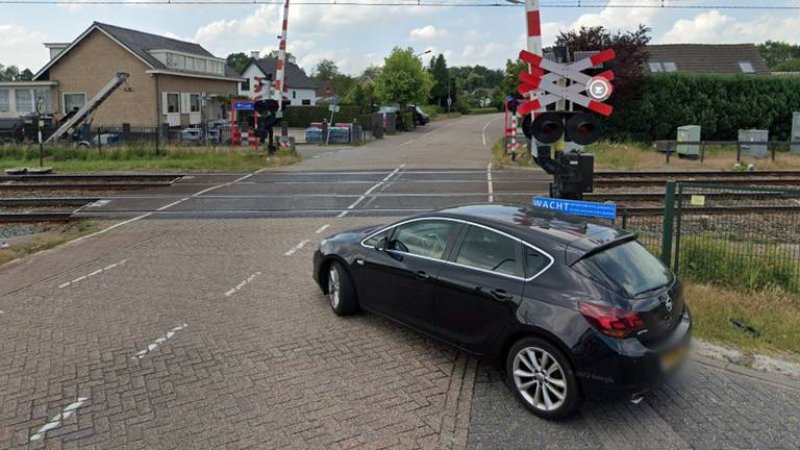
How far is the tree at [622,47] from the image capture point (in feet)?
93.6

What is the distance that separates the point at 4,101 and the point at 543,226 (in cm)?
4872

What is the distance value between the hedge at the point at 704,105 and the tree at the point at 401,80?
28103 millimetres

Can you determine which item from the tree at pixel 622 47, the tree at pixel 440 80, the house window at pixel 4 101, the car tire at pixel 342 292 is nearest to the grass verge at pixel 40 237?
the car tire at pixel 342 292

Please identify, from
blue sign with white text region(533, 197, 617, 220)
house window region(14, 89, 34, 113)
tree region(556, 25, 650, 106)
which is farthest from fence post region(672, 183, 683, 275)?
house window region(14, 89, 34, 113)

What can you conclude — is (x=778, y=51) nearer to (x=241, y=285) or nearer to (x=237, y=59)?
(x=237, y=59)

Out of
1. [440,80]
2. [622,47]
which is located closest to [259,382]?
[622,47]

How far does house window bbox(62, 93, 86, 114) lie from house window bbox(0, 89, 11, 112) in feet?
14.3

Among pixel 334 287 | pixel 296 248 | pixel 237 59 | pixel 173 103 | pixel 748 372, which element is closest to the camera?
pixel 748 372

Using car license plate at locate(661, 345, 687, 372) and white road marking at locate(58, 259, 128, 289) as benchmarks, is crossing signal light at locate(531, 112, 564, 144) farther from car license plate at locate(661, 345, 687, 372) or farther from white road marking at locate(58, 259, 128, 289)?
white road marking at locate(58, 259, 128, 289)

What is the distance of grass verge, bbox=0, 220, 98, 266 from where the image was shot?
34.4ft

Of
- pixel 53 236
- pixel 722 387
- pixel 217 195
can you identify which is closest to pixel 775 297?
pixel 722 387

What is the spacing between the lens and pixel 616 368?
4.04 meters

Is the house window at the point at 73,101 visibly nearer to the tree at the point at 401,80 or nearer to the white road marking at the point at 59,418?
the tree at the point at 401,80

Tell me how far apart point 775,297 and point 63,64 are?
4615 cm
